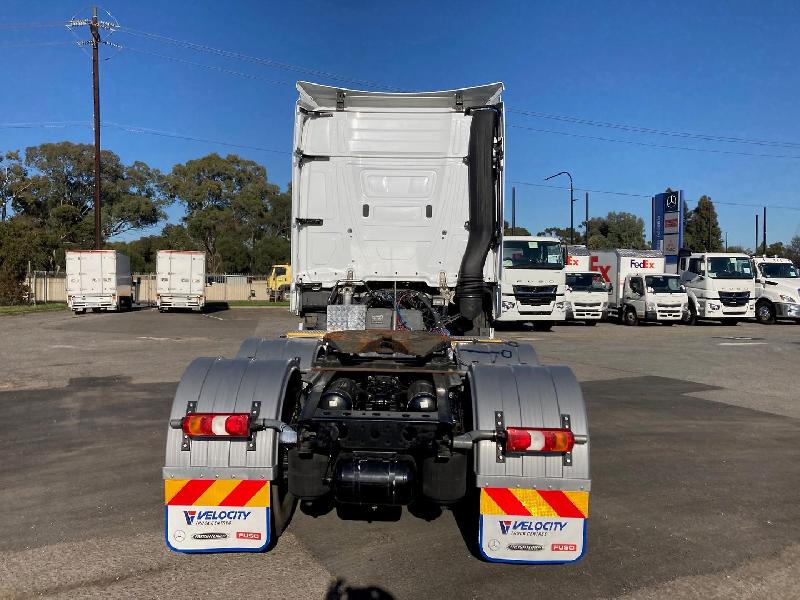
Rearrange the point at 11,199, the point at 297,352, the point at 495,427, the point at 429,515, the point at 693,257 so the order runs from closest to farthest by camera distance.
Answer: the point at 495,427, the point at 429,515, the point at 297,352, the point at 693,257, the point at 11,199

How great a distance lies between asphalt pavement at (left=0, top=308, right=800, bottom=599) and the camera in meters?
4.02

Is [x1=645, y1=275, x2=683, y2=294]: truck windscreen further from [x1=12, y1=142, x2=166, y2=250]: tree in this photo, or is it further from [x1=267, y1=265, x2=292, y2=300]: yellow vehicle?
[x1=12, y1=142, x2=166, y2=250]: tree

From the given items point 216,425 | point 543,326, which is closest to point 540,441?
point 216,425

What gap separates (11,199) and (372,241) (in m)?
60.5

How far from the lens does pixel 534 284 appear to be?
22453 millimetres

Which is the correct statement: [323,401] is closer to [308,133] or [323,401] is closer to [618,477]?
[618,477]

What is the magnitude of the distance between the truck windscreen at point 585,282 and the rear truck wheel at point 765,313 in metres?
7.32

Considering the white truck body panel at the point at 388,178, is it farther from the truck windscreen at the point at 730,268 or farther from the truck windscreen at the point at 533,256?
the truck windscreen at the point at 730,268

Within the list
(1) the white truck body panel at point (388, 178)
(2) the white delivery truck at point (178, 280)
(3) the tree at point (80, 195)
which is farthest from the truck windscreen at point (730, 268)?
(3) the tree at point (80, 195)

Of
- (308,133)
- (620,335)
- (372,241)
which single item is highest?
(308,133)

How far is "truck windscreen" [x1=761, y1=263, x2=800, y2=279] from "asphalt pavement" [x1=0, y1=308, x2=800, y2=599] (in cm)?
1941

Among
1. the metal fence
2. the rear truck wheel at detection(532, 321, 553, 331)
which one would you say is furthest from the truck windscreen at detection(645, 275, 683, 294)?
the metal fence

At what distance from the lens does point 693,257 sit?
2858 cm

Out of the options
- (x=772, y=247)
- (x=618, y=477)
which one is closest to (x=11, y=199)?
(x=618, y=477)
